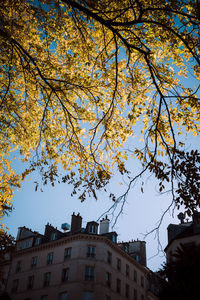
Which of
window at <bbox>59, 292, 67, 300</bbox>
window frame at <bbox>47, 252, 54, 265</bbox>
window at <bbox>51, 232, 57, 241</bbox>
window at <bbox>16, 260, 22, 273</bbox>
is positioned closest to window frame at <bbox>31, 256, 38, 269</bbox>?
window frame at <bbox>47, 252, 54, 265</bbox>

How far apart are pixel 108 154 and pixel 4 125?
509 centimetres

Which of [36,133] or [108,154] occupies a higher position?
[36,133]

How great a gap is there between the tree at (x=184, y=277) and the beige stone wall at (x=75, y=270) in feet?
61.7

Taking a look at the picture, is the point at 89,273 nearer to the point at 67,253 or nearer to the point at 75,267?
the point at 75,267

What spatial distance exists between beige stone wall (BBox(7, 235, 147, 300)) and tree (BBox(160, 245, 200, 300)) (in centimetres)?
1880

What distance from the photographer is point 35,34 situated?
10.5m

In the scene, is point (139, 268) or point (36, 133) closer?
point (36, 133)

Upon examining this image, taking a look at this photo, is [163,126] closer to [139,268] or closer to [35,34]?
[35,34]

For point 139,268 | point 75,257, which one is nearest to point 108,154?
point 75,257

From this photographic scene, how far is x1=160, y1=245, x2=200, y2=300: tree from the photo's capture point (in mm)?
12359

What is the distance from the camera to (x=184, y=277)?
44.7ft

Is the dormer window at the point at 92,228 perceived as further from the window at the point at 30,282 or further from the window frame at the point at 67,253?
the window at the point at 30,282

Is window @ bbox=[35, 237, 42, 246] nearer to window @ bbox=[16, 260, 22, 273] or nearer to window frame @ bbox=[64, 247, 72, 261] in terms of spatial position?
window @ bbox=[16, 260, 22, 273]

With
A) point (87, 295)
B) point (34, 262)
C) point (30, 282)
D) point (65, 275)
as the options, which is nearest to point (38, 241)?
point (34, 262)
